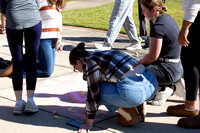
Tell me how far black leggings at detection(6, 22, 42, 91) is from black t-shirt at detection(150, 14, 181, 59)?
4.39 feet

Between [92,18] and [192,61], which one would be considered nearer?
[192,61]

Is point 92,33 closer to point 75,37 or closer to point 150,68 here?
point 75,37

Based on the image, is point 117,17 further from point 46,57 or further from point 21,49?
point 21,49

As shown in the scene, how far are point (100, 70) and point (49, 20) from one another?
81.5 inches

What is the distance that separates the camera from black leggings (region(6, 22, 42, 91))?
392 centimetres

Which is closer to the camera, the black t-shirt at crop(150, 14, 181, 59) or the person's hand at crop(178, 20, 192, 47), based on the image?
the person's hand at crop(178, 20, 192, 47)

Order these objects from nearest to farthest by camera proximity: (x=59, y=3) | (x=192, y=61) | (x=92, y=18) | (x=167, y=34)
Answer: (x=192, y=61) < (x=167, y=34) < (x=59, y=3) < (x=92, y=18)

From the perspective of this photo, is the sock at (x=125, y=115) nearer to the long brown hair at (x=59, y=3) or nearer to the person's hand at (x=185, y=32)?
the person's hand at (x=185, y=32)

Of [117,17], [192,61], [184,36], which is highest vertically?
[184,36]

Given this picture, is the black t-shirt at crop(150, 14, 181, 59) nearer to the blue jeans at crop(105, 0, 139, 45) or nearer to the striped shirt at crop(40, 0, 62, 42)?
the striped shirt at crop(40, 0, 62, 42)

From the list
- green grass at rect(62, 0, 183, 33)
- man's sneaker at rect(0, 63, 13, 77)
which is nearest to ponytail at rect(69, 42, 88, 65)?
man's sneaker at rect(0, 63, 13, 77)

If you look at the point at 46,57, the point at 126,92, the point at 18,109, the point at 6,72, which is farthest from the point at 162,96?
the point at 6,72

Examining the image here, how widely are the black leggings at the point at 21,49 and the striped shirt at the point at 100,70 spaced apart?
2.59 feet

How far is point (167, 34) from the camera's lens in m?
3.97
